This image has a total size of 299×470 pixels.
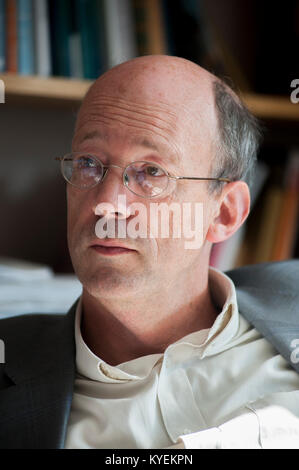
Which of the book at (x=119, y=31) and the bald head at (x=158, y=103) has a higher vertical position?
the book at (x=119, y=31)

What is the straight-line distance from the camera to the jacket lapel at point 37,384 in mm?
872

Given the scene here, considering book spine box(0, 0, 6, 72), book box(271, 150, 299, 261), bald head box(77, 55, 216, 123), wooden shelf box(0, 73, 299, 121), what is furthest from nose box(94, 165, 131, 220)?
book box(271, 150, 299, 261)

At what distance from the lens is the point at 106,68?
1.55 metres

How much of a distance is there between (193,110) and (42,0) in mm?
712

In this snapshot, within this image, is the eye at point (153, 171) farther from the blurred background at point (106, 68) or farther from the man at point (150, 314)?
the blurred background at point (106, 68)

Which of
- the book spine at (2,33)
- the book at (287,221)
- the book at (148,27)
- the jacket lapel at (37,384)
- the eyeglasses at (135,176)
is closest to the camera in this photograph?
the jacket lapel at (37,384)

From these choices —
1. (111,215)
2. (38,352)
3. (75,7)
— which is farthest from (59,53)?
(38,352)

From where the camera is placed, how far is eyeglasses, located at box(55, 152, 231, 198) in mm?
979

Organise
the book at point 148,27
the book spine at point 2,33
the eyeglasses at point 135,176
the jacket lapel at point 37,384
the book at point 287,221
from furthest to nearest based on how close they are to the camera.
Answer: the book at point 287,221 < the book at point 148,27 < the book spine at point 2,33 < the eyeglasses at point 135,176 < the jacket lapel at point 37,384

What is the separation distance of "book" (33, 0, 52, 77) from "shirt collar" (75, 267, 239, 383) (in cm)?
73

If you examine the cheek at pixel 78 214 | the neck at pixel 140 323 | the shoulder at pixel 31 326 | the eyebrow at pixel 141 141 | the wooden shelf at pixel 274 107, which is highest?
the wooden shelf at pixel 274 107

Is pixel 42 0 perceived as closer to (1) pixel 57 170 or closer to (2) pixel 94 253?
(1) pixel 57 170

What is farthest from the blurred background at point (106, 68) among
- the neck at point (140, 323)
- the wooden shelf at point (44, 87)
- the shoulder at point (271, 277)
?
the neck at point (140, 323)

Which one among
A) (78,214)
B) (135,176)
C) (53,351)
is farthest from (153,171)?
(53,351)
